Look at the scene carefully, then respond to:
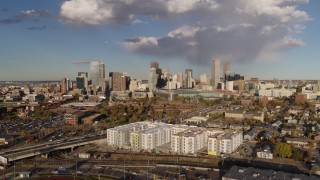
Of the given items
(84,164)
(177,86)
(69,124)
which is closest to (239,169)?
(84,164)

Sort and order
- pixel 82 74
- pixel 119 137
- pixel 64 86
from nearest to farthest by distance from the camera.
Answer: pixel 119 137, pixel 64 86, pixel 82 74

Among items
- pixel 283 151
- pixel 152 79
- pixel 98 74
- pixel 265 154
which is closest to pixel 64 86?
pixel 98 74

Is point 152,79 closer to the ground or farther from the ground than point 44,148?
farther from the ground

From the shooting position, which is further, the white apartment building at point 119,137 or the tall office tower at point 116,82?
the tall office tower at point 116,82

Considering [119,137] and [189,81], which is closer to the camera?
[119,137]

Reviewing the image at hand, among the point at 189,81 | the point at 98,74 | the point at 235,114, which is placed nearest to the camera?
the point at 235,114

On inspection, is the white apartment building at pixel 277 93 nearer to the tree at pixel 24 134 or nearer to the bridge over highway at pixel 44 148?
the bridge over highway at pixel 44 148

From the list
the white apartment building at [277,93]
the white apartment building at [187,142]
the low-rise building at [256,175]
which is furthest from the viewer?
the white apartment building at [277,93]

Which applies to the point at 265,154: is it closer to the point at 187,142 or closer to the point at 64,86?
the point at 187,142

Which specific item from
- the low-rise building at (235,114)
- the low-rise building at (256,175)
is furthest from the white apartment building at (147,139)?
the low-rise building at (235,114)
